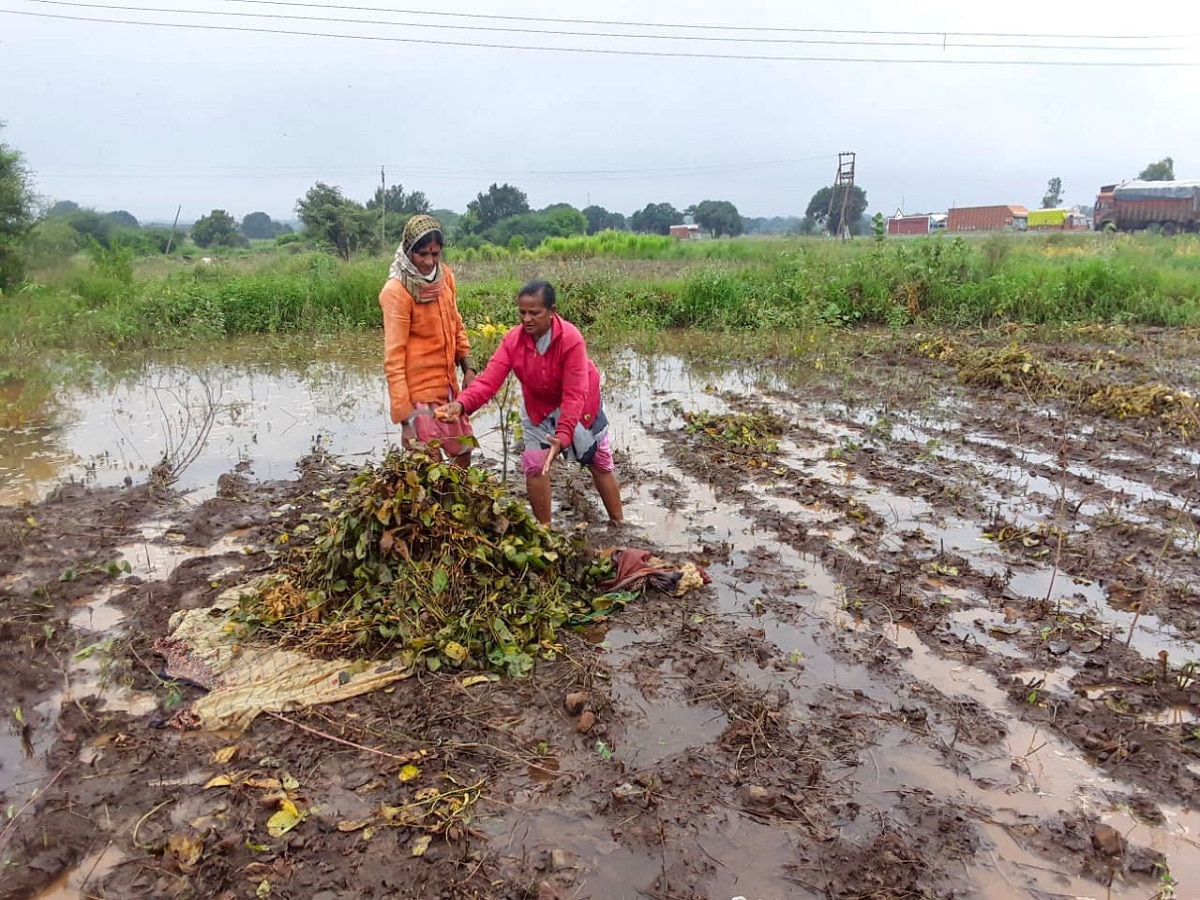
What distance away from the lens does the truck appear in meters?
32.3

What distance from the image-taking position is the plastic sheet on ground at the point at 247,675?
3109mm

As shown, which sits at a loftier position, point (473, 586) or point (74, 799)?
point (473, 586)

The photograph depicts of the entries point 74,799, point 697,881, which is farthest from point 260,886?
point 697,881

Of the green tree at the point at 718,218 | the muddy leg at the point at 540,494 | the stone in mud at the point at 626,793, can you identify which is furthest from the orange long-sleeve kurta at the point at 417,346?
the green tree at the point at 718,218

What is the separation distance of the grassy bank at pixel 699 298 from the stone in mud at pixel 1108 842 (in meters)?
9.58

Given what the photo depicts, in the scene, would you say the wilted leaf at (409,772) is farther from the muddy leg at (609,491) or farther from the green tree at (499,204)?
the green tree at (499,204)

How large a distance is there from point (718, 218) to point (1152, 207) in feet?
149

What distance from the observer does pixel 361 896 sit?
7.55 ft

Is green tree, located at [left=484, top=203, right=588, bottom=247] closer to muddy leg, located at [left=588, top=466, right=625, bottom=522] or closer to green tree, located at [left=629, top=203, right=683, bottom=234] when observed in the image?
green tree, located at [left=629, top=203, right=683, bottom=234]

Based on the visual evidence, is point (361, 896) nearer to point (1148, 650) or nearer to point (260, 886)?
point (260, 886)

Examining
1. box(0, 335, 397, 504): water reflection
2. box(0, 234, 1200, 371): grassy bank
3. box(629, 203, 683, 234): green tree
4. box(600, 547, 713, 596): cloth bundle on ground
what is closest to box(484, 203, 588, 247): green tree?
box(629, 203, 683, 234): green tree

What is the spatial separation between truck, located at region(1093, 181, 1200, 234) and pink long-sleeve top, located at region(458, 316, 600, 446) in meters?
34.5

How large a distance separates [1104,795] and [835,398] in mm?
5838

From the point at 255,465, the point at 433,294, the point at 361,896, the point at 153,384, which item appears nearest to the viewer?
the point at 361,896
